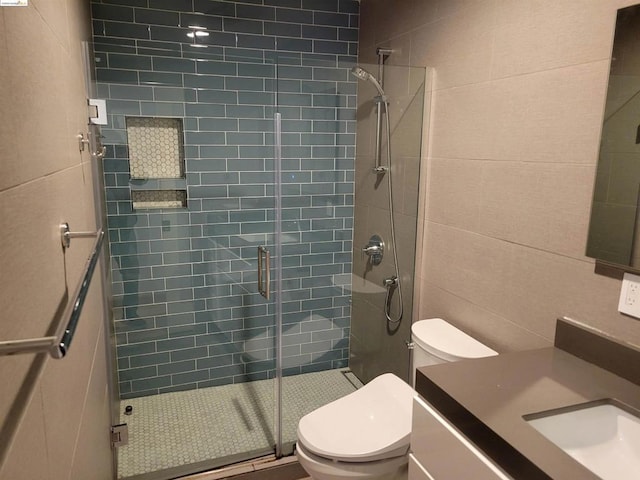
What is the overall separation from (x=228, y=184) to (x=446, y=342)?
1.58 m

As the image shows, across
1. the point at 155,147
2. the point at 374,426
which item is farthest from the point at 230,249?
the point at 374,426

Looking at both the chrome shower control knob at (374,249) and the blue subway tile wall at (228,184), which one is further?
the chrome shower control knob at (374,249)

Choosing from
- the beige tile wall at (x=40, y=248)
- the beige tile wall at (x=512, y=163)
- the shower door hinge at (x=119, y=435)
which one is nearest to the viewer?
the beige tile wall at (x=40, y=248)

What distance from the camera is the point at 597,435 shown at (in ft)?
4.13

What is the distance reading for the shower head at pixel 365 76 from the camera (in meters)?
2.59

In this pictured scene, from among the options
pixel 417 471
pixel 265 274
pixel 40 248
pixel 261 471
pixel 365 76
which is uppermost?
pixel 365 76

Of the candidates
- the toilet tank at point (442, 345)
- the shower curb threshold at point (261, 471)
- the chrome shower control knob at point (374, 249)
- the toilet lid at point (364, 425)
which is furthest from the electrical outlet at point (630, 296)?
the shower curb threshold at point (261, 471)

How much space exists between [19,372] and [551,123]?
171 centimetres

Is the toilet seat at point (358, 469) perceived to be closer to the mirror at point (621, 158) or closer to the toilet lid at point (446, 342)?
the toilet lid at point (446, 342)

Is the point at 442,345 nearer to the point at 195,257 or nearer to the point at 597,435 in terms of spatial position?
the point at 597,435

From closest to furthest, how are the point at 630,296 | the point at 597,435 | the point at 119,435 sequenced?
the point at 597,435
the point at 630,296
the point at 119,435

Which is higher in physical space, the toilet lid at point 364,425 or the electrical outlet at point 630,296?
the electrical outlet at point 630,296

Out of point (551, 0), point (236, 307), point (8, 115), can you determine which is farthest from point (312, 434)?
point (551, 0)

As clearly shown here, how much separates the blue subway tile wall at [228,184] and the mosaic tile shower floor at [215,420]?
97 mm
